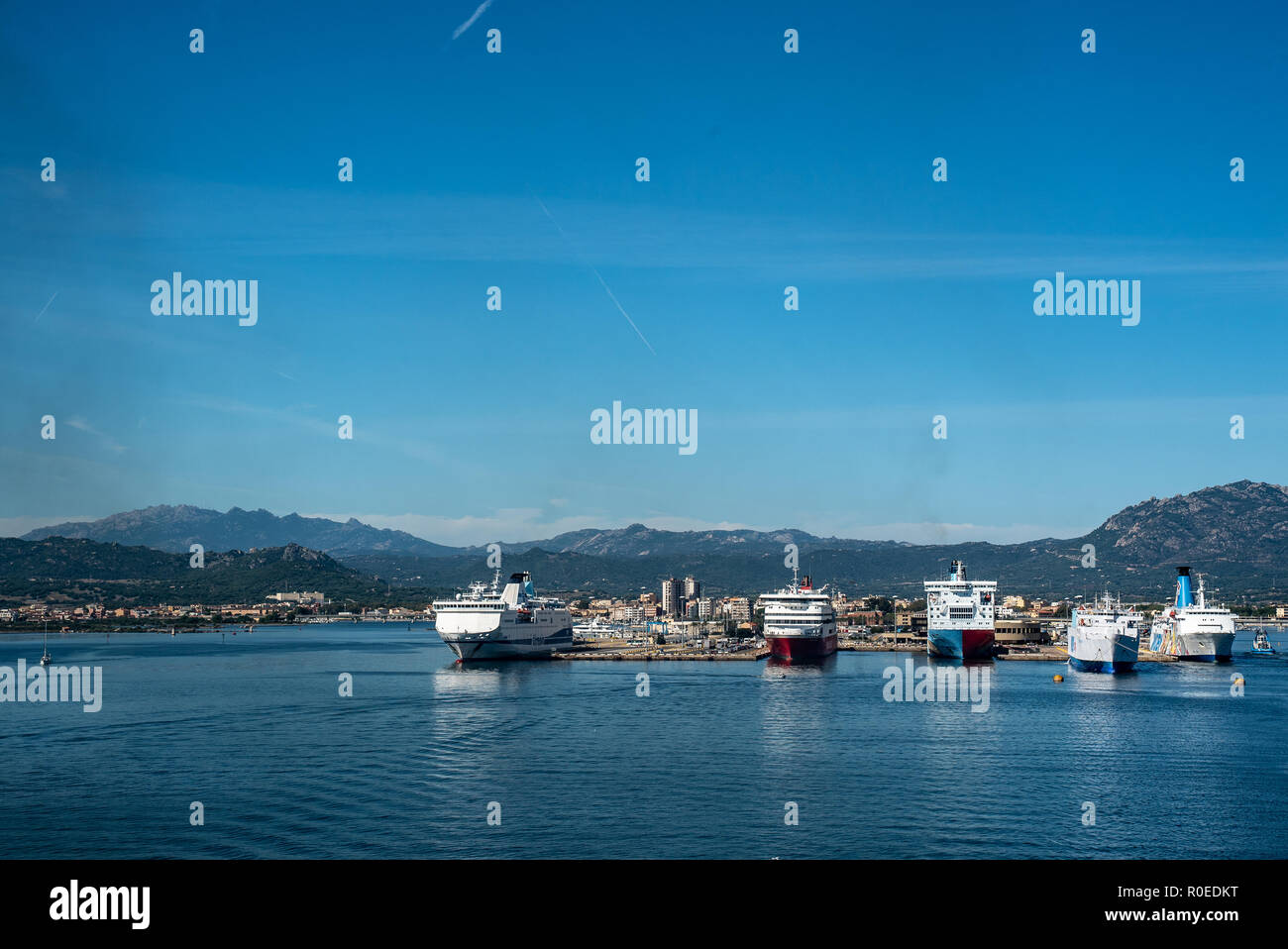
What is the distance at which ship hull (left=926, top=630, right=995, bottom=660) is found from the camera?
6531 centimetres

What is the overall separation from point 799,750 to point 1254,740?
1357 centimetres

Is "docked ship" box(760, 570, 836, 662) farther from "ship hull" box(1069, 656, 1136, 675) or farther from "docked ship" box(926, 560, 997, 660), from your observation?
"ship hull" box(1069, 656, 1136, 675)

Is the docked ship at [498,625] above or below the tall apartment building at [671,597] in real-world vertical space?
above

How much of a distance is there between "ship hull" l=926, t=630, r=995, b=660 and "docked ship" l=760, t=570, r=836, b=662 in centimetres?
744

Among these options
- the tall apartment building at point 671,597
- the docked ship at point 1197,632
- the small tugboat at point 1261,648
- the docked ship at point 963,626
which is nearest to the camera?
the docked ship at point 963,626

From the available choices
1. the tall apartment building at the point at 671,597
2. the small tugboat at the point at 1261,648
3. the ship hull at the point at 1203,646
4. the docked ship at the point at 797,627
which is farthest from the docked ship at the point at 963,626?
the tall apartment building at the point at 671,597

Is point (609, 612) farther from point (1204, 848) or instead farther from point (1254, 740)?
point (1204, 848)

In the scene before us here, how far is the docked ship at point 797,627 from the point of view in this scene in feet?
219

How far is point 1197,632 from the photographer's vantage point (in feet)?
217

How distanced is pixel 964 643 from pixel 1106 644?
10914mm

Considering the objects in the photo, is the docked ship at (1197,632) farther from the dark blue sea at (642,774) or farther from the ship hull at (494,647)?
the ship hull at (494,647)

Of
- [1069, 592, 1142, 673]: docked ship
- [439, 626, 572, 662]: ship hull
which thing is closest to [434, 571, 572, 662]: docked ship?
[439, 626, 572, 662]: ship hull
